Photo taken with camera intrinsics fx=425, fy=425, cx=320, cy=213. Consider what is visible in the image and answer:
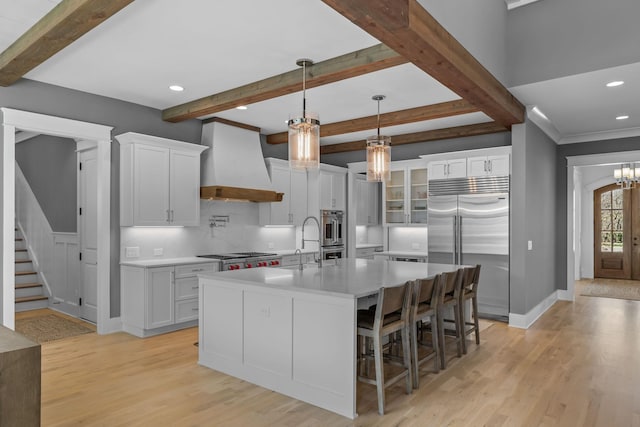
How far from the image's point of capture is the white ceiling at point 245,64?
3143 millimetres

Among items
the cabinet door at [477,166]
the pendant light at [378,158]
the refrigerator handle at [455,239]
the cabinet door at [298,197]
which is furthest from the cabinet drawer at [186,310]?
the cabinet door at [477,166]

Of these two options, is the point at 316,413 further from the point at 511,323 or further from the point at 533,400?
the point at 511,323

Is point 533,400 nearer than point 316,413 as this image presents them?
No

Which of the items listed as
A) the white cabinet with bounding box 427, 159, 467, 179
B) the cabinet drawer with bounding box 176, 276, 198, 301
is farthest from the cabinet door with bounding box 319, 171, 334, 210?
the cabinet drawer with bounding box 176, 276, 198, 301

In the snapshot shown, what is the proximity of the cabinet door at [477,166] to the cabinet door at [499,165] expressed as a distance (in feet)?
0.27

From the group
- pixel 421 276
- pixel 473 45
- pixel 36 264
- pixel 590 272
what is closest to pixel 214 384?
pixel 421 276

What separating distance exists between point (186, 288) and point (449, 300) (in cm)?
310

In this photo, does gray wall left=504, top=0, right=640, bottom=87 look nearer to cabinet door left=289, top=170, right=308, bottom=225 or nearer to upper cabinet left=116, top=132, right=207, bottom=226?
cabinet door left=289, top=170, right=308, bottom=225

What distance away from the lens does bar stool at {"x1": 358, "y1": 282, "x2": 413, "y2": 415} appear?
9.71 ft

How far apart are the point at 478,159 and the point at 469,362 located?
122 inches

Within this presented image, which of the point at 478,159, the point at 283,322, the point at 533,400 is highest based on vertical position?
the point at 478,159

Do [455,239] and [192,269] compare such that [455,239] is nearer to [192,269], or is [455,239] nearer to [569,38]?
[569,38]

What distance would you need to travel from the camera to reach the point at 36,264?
6.81 m

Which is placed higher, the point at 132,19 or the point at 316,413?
the point at 132,19
